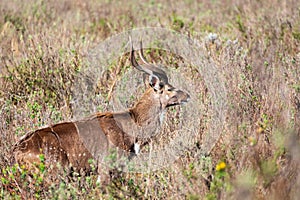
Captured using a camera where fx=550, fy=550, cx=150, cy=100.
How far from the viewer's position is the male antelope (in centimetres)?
490

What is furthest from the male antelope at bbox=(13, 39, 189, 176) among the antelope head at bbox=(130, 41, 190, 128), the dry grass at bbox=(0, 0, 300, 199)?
the dry grass at bbox=(0, 0, 300, 199)

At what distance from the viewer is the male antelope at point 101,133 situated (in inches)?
193

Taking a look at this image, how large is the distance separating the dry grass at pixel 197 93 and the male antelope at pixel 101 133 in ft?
0.65

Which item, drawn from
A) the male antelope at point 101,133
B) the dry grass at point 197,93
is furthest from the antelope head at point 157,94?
the dry grass at point 197,93

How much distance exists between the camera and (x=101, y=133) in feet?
17.7

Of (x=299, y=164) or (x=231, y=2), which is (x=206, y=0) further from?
(x=299, y=164)

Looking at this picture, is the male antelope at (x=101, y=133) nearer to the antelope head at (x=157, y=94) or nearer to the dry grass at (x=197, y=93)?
the antelope head at (x=157, y=94)

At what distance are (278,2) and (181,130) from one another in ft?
21.8

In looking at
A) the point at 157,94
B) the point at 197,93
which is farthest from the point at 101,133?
the point at 197,93

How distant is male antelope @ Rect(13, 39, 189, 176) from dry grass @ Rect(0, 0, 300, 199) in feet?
0.65

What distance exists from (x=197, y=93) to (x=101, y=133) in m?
1.50

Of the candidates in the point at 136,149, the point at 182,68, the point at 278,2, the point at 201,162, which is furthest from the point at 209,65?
the point at 278,2

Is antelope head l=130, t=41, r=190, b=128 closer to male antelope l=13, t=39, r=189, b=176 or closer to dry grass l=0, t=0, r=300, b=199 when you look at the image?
male antelope l=13, t=39, r=189, b=176

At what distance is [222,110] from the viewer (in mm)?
5621
